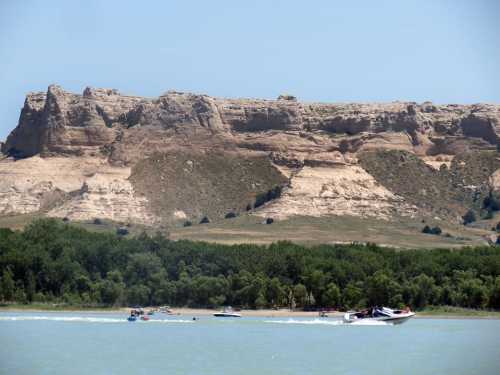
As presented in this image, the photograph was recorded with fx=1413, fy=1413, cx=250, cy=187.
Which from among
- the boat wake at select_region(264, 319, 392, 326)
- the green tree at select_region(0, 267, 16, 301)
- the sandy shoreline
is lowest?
the sandy shoreline

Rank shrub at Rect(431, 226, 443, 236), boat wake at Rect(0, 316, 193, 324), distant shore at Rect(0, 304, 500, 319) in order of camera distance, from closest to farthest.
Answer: boat wake at Rect(0, 316, 193, 324), distant shore at Rect(0, 304, 500, 319), shrub at Rect(431, 226, 443, 236)

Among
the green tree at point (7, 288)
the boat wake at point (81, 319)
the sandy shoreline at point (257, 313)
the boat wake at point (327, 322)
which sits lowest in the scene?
the sandy shoreline at point (257, 313)

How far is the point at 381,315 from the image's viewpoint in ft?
374

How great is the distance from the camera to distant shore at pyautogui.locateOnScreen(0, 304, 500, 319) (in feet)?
402

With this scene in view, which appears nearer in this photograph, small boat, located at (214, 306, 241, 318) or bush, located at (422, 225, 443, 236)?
small boat, located at (214, 306, 241, 318)

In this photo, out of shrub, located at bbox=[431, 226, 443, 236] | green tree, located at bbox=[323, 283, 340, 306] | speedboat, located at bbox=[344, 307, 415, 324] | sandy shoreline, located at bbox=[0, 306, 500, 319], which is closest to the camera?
speedboat, located at bbox=[344, 307, 415, 324]

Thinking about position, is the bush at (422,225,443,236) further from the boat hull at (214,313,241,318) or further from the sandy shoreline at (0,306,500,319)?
the boat hull at (214,313,241,318)

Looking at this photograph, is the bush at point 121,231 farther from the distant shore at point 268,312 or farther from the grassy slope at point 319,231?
the distant shore at point 268,312

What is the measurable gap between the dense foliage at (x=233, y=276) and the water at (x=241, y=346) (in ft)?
23.2

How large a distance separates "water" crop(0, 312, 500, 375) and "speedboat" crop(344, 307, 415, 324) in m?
0.79

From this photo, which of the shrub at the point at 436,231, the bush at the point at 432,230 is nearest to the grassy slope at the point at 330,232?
the bush at the point at 432,230

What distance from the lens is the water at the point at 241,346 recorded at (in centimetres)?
7912

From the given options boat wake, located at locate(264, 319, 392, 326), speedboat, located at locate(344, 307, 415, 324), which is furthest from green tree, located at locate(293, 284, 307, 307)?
speedboat, located at locate(344, 307, 415, 324)

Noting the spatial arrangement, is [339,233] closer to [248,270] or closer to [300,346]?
[248,270]
